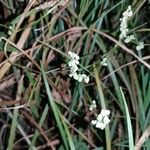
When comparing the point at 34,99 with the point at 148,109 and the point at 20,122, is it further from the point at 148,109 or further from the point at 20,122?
the point at 148,109

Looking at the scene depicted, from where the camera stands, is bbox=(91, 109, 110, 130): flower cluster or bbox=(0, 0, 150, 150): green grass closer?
bbox=(91, 109, 110, 130): flower cluster

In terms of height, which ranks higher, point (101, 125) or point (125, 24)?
point (125, 24)

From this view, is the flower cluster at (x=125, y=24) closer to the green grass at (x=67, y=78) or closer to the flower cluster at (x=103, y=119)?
the green grass at (x=67, y=78)

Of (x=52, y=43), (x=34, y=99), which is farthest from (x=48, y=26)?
(x=34, y=99)

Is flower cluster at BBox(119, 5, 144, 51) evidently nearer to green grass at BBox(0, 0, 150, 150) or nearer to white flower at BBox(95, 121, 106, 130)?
green grass at BBox(0, 0, 150, 150)

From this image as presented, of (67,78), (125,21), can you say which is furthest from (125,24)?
(67,78)

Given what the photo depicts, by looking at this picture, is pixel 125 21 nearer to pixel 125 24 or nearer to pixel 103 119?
pixel 125 24

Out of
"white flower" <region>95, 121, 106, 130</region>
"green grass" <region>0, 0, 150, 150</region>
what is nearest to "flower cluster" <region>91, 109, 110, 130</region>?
"white flower" <region>95, 121, 106, 130</region>

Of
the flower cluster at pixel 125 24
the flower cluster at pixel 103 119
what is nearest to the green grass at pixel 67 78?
the flower cluster at pixel 125 24

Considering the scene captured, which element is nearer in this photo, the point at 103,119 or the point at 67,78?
the point at 103,119
